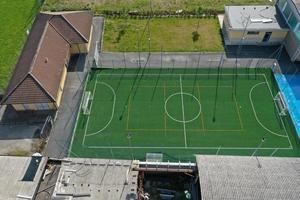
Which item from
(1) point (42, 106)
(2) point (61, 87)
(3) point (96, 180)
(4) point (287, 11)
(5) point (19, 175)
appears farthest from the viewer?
(4) point (287, 11)

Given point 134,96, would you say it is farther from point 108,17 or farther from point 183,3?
point 183,3

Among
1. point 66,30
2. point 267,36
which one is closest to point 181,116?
point 267,36

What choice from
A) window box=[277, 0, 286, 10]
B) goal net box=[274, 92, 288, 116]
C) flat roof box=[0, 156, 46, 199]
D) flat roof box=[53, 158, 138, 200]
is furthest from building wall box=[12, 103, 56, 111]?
window box=[277, 0, 286, 10]

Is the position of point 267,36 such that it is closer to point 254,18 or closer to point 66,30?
point 254,18

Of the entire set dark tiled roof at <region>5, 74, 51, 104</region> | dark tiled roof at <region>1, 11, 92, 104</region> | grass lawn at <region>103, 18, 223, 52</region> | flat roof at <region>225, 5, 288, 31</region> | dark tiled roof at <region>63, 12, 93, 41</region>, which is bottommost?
dark tiled roof at <region>5, 74, 51, 104</region>

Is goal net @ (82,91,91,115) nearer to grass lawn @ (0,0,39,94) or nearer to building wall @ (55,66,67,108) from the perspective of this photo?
building wall @ (55,66,67,108)

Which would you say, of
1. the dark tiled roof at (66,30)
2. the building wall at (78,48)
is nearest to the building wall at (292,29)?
the building wall at (78,48)
